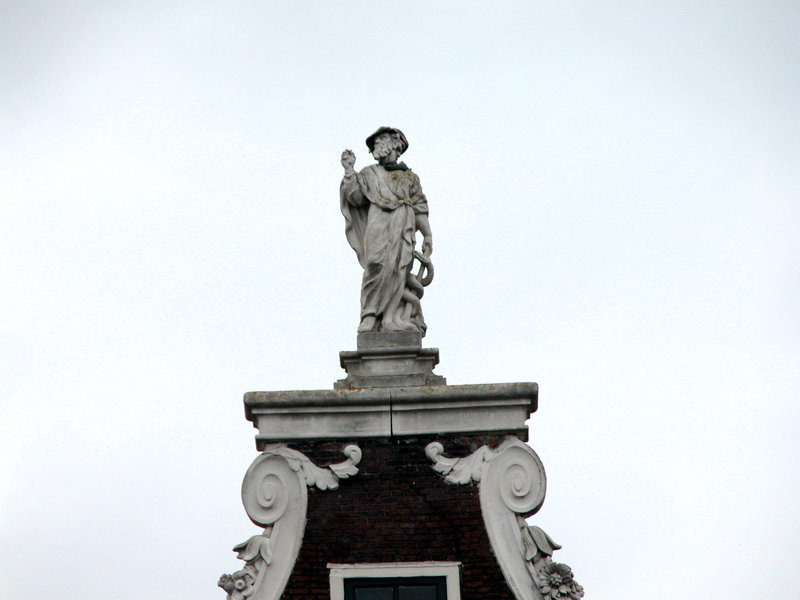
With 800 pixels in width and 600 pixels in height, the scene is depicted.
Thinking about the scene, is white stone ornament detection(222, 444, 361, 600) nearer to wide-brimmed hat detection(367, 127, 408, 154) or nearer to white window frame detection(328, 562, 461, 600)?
white window frame detection(328, 562, 461, 600)

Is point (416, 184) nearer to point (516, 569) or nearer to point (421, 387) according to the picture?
point (421, 387)

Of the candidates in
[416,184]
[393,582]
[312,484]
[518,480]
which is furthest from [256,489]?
[416,184]

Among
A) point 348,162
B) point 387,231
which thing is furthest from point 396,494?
point 348,162

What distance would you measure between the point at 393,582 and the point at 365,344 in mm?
2775

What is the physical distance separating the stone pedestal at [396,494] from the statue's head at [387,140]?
291 centimetres

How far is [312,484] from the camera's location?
15984 millimetres

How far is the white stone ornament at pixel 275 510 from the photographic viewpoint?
15641 mm

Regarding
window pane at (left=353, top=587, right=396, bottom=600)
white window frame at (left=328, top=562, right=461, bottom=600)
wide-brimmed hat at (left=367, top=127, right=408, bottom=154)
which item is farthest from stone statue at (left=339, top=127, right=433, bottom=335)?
window pane at (left=353, top=587, right=396, bottom=600)

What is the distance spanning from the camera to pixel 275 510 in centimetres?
1595

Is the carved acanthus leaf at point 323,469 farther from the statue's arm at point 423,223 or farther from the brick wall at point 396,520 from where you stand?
the statue's arm at point 423,223

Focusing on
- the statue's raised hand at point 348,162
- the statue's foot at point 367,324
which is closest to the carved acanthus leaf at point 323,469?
the statue's foot at point 367,324

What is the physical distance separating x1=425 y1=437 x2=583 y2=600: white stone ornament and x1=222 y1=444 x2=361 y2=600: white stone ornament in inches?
48.0

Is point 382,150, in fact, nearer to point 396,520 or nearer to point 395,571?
point 396,520

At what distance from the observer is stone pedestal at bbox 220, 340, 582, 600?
1551 centimetres
